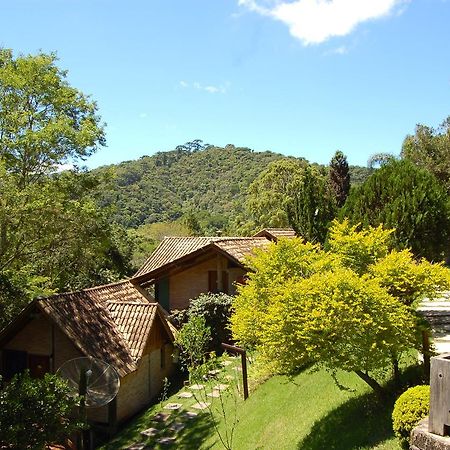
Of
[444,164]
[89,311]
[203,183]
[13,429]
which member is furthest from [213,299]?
[203,183]

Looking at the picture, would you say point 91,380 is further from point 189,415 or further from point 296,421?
point 296,421

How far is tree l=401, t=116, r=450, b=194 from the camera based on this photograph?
98.7ft

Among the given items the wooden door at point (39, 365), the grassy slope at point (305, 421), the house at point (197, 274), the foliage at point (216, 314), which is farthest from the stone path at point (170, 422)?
the house at point (197, 274)

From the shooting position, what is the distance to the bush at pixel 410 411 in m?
7.55

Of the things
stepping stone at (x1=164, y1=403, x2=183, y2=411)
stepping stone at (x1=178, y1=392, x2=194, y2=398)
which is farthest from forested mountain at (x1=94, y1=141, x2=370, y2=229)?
stepping stone at (x1=164, y1=403, x2=183, y2=411)

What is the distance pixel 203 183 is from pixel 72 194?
9412 centimetres

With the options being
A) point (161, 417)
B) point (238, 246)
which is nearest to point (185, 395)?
point (161, 417)

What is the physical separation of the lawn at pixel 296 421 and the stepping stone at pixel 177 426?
0.45ft

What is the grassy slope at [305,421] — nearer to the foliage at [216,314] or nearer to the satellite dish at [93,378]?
the satellite dish at [93,378]

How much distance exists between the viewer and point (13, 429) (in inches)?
439

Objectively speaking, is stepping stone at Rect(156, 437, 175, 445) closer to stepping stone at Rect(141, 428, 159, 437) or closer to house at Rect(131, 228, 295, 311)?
stepping stone at Rect(141, 428, 159, 437)

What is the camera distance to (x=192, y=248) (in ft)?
86.1

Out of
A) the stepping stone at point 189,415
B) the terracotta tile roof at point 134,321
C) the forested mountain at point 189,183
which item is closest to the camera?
the stepping stone at point 189,415

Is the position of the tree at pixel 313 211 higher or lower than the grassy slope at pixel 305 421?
higher
